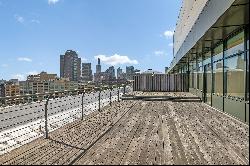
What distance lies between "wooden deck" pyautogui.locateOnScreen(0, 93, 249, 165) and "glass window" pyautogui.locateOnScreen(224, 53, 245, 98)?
4.98 ft

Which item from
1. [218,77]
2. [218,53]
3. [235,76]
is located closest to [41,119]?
[235,76]

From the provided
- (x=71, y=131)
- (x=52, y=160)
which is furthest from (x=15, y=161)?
(x=71, y=131)

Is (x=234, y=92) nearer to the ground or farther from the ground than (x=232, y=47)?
nearer to the ground

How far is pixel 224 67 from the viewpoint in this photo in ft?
46.9

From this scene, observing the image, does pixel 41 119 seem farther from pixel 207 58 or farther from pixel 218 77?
pixel 207 58

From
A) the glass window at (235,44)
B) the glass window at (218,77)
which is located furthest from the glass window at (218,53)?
the glass window at (235,44)

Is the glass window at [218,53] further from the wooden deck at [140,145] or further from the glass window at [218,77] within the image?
the wooden deck at [140,145]

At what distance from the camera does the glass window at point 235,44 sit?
38.2 ft

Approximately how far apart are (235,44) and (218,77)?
3.31 meters

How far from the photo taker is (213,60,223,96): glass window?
14898mm

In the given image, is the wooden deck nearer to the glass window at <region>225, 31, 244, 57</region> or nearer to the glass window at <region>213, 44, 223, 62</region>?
the glass window at <region>225, 31, 244, 57</region>

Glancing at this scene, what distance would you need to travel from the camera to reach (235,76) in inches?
491

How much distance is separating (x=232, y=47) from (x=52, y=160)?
9617 mm

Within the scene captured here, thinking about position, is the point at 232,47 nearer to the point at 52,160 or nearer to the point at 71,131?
the point at 71,131
